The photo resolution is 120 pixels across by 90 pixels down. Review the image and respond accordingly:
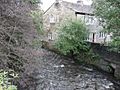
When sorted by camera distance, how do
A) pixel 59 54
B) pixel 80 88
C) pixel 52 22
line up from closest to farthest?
pixel 80 88, pixel 59 54, pixel 52 22

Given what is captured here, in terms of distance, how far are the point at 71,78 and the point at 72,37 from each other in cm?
858

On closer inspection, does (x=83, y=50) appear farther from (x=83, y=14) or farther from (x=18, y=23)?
(x=18, y=23)

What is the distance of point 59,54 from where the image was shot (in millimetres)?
29547

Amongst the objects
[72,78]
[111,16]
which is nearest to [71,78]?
[72,78]

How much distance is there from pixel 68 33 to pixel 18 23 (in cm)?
1603

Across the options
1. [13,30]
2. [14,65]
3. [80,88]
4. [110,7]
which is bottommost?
[80,88]

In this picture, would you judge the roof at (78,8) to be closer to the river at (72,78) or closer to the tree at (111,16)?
the river at (72,78)

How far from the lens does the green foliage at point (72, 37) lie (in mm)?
26281

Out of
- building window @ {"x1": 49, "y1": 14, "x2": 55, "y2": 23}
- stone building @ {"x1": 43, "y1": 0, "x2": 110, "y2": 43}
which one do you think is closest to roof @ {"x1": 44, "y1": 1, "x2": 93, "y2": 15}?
stone building @ {"x1": 43, "y1": 0, "x2": 110, "y2": 43}

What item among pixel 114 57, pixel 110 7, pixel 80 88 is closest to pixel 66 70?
pixel 114 57

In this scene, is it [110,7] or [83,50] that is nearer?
[110,7]

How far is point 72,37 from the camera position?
26.2 meters

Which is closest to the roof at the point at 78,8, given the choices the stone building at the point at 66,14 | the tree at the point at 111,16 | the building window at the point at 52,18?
the stone building at the point at 66,14

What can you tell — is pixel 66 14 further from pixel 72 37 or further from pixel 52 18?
pixel 72 37
